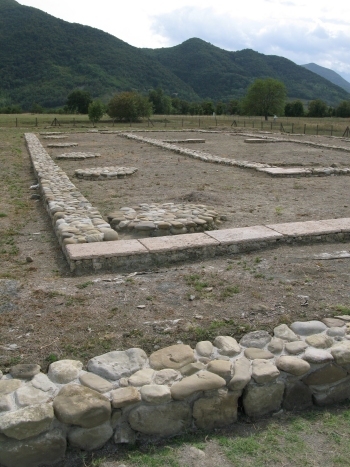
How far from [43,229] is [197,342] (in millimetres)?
3902

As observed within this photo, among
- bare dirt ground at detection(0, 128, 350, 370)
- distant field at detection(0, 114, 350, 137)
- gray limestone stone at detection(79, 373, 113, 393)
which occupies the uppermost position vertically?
distant field at detection(0, 114, 350, 137)

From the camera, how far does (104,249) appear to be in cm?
499

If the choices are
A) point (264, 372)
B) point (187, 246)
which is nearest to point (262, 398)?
point (264, 372)

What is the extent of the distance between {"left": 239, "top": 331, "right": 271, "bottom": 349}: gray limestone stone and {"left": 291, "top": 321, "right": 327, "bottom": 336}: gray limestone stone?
25cm

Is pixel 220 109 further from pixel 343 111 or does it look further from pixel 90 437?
pixel 90 437

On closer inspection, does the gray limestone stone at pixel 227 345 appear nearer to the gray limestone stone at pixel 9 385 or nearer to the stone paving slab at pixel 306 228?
the gray limestone stone at pixel 9 385

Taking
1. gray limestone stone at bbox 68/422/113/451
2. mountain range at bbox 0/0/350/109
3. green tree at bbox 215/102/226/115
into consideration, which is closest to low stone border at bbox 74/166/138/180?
gray limestone stone at bbox 68/422/113/451

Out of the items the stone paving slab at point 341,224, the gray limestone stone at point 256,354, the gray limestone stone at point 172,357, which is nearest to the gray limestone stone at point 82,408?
the gray limestone stone at point 172,357

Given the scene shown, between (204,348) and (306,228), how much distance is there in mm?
3289

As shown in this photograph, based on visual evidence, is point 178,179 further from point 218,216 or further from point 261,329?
point 261,329

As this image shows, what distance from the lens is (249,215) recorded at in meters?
7.23

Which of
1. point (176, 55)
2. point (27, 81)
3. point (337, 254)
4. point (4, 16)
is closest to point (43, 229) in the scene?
point (337, 254)

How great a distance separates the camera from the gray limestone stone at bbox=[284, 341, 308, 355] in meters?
3.11

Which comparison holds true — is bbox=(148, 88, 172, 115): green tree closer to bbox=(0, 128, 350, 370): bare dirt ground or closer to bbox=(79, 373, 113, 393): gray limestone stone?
bbox=(0, 128, 350, 370): bare dirt ground
